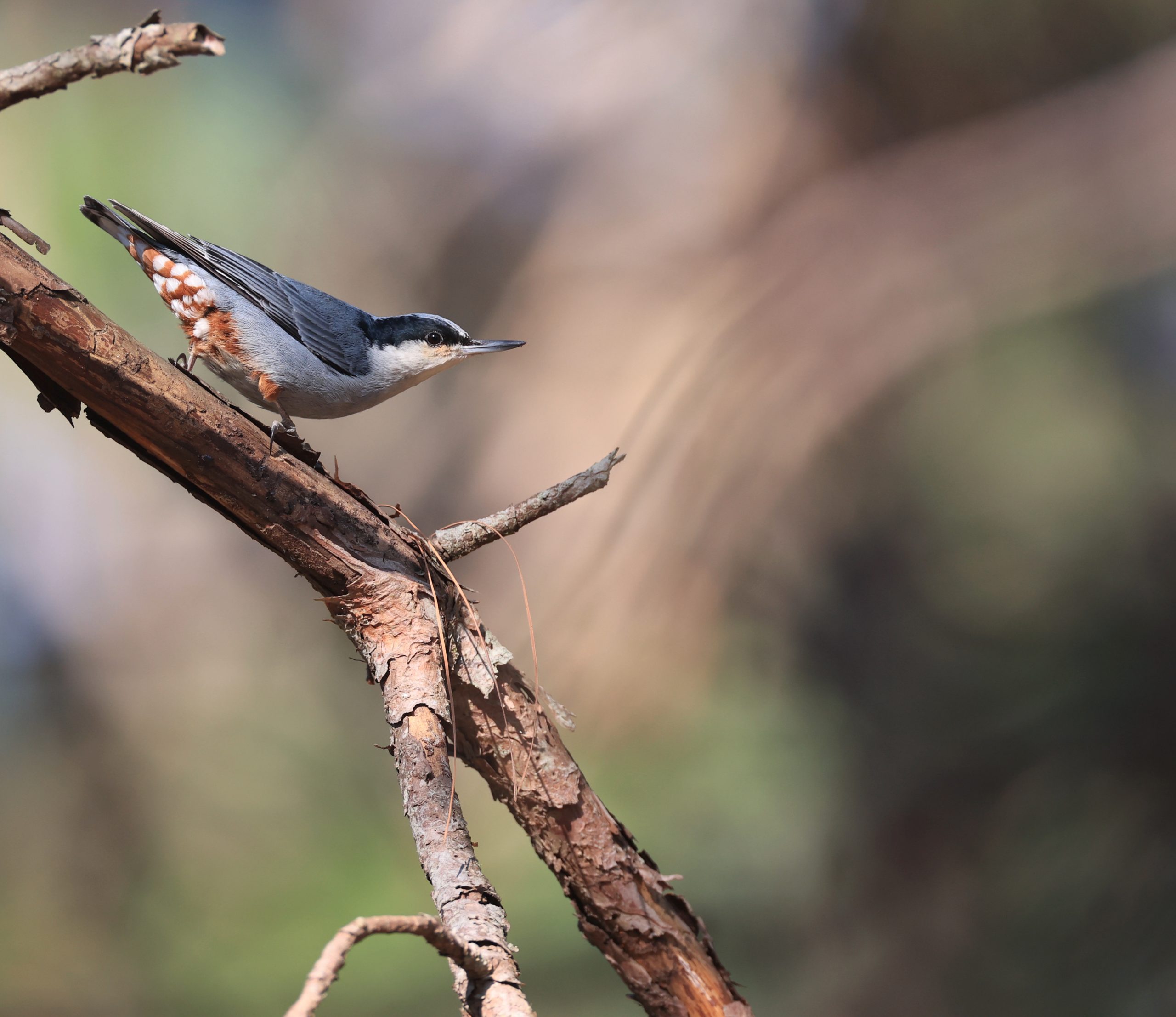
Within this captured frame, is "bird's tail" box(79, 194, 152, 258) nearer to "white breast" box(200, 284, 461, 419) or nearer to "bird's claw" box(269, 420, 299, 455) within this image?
"white breast" box(200, 284, 461, 419)

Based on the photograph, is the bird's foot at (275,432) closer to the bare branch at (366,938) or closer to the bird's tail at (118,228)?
the bird's tail at (118,228)

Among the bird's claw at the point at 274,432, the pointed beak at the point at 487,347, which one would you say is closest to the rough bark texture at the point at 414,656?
the bird's claw at the point at 274,432

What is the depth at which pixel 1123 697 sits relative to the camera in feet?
7.24

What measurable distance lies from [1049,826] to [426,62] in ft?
9.05

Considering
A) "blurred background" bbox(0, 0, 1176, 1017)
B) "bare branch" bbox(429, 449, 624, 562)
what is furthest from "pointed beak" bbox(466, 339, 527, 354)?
"blurred background" bbox(0, 0, 1176, 1017)

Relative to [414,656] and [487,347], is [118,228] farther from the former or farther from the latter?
[414,656]

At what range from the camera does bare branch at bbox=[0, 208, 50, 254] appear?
2.96ft

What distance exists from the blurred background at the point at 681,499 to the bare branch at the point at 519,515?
1440 millimetres

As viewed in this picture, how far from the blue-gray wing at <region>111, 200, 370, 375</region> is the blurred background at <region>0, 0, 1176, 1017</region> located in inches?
50.4

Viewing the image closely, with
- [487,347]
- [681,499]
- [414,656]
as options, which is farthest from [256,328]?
[681,499]

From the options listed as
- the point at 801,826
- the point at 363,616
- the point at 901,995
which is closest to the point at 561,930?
the point at 801,826

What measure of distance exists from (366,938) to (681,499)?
77.8 inches

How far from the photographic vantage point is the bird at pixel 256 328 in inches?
47.8

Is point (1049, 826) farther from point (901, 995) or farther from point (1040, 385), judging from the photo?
point (1040, 385)
